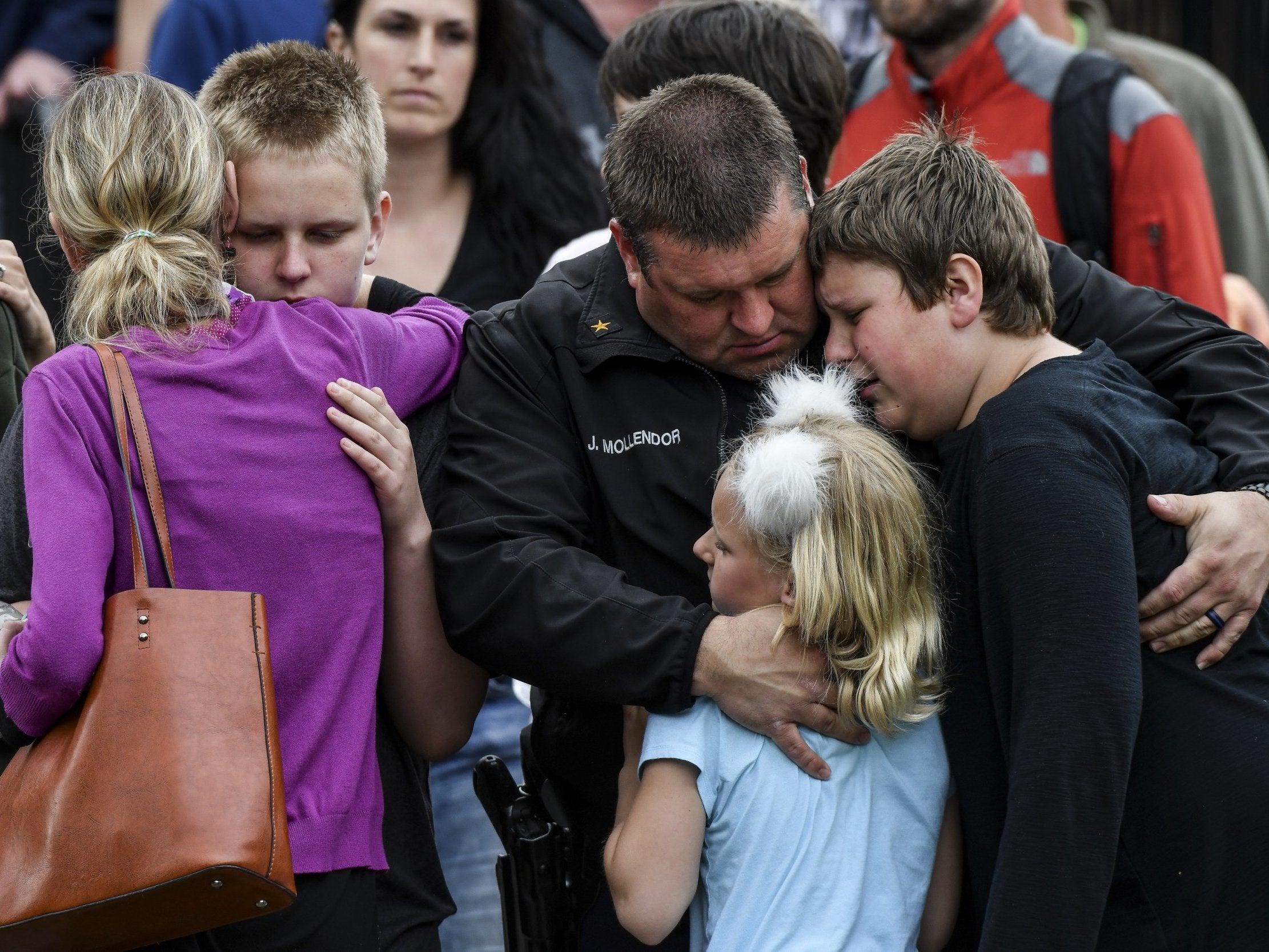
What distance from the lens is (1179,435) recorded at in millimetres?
2273

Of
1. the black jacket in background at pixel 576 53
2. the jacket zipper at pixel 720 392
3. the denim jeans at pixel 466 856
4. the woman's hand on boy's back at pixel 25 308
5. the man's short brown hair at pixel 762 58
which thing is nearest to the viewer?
the jacket zipper at pixel 720 392

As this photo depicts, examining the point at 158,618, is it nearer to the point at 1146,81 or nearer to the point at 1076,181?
the point at 1076,181

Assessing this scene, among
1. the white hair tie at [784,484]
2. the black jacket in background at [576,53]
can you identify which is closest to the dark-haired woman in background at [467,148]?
the black jacket in background at [576,53]

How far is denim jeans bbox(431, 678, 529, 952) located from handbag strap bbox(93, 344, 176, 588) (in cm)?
117

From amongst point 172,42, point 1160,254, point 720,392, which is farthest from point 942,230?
point 172,42

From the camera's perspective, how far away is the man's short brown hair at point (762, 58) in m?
2.92

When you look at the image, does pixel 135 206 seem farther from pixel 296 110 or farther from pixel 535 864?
pixel 535 864

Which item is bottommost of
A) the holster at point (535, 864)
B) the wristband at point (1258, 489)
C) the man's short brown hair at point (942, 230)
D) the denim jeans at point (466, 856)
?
the denim jeans at point (466, 856)

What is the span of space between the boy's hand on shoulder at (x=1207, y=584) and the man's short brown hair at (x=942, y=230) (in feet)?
1.20

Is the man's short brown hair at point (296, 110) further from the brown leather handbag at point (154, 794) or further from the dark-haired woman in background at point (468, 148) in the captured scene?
the dark-haired woman in background at point (468, 148)

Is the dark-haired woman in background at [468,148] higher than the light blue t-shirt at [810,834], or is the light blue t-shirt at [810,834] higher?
the dark-haired woman in background at [468,148]

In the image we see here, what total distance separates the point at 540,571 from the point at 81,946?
2.61ft

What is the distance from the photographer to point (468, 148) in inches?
156

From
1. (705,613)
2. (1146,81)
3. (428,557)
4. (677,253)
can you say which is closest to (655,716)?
(705,613)
